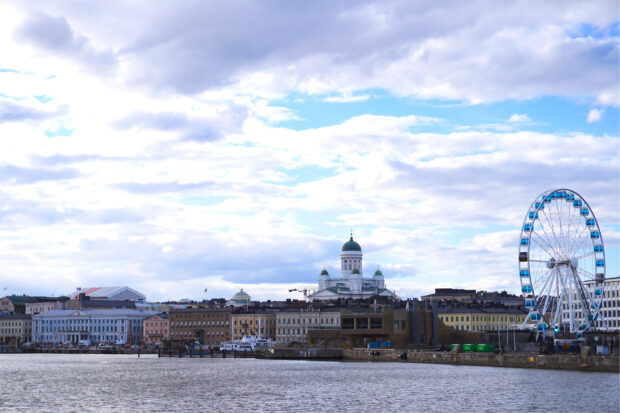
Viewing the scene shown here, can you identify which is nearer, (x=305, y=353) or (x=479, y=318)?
(x=305, y=353)

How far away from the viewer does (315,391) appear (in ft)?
251

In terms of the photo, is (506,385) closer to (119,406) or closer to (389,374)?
(389,374)

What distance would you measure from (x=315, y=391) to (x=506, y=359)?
3752cm

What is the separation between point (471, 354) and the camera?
378 ft

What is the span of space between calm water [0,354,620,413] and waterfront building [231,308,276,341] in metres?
85.1

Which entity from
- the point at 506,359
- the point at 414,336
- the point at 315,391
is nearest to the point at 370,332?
the point at 414,336

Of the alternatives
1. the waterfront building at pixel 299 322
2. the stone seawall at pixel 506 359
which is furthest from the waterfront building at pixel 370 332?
the stone seawall at pixel 506 359

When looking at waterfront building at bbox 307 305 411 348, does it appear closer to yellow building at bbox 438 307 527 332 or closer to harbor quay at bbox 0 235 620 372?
harbor quay at bbox 0 235 620 372

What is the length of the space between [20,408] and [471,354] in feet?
211

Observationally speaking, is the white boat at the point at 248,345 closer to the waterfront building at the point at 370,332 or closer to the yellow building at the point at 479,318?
the waterfront building at the point at 370,332

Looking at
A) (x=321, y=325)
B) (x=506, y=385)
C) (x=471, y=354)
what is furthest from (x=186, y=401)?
(x=321, y=325)

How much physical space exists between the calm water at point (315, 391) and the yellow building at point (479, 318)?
79.5 meters

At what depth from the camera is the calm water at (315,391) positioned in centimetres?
6412

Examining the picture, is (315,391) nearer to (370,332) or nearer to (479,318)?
(370,332)
